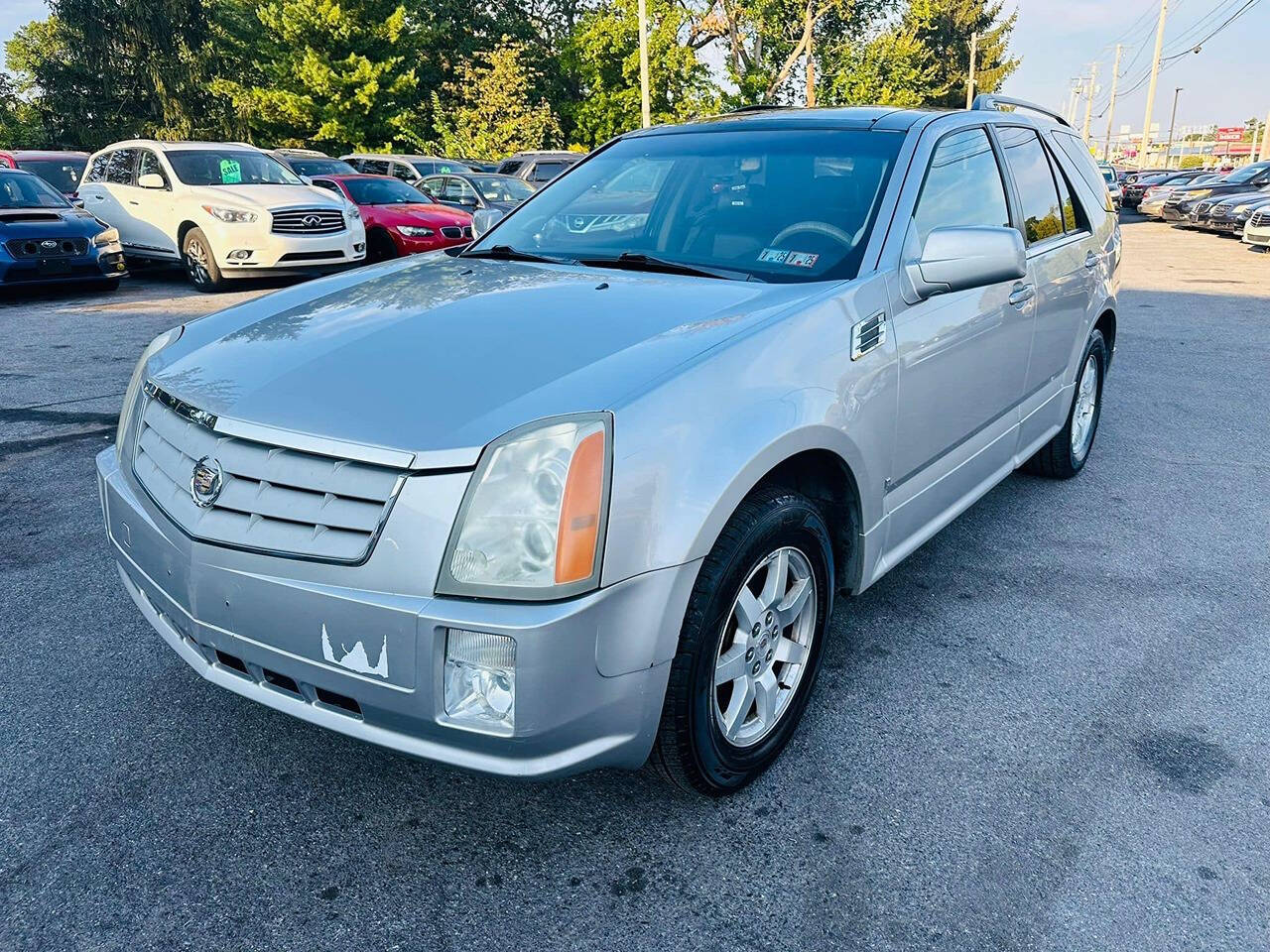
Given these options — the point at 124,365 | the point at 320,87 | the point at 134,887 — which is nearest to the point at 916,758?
the point at 134,887

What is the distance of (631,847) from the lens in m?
2.29

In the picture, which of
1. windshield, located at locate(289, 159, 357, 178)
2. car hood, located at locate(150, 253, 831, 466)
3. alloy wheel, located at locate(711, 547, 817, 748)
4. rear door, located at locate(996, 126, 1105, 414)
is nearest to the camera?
car hood, located at locate(150, 253, 831, 466)

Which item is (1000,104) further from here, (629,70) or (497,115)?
(629,70)

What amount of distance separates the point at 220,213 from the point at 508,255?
924cm

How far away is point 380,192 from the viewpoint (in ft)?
46.4

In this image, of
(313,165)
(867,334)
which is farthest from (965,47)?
(867,334)

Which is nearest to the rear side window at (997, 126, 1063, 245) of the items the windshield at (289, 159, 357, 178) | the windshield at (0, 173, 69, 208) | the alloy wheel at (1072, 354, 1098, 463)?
the alloy wheel at (1072, 354, 1098, 463)

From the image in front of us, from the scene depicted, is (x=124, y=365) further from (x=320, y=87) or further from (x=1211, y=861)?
(x=320, y=87)

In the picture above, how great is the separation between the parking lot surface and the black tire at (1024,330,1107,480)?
0.95 metres

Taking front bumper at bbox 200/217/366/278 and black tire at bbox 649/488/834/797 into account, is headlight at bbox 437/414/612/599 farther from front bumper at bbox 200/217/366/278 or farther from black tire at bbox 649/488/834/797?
front bumper at bbox 200/217/366/278

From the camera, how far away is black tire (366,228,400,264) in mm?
13297

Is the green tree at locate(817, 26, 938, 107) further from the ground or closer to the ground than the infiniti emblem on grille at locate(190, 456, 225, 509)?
further from the ground

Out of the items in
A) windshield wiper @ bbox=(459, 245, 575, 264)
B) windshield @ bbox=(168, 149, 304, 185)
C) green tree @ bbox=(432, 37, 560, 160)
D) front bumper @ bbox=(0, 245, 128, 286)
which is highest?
green tree @ bbox=(432, 37, 560, 160)

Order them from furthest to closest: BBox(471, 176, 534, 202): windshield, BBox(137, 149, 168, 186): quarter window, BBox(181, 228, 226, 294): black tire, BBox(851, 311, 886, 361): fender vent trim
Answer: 1. BBox(471, 176, 534, 202): windshield
2. BBox(137, 149, 168, 186): quarter window
3. BBox(181, 228, 226, 294): black tire
4. BBox(851, 311, 886, 361): fender vent trim
